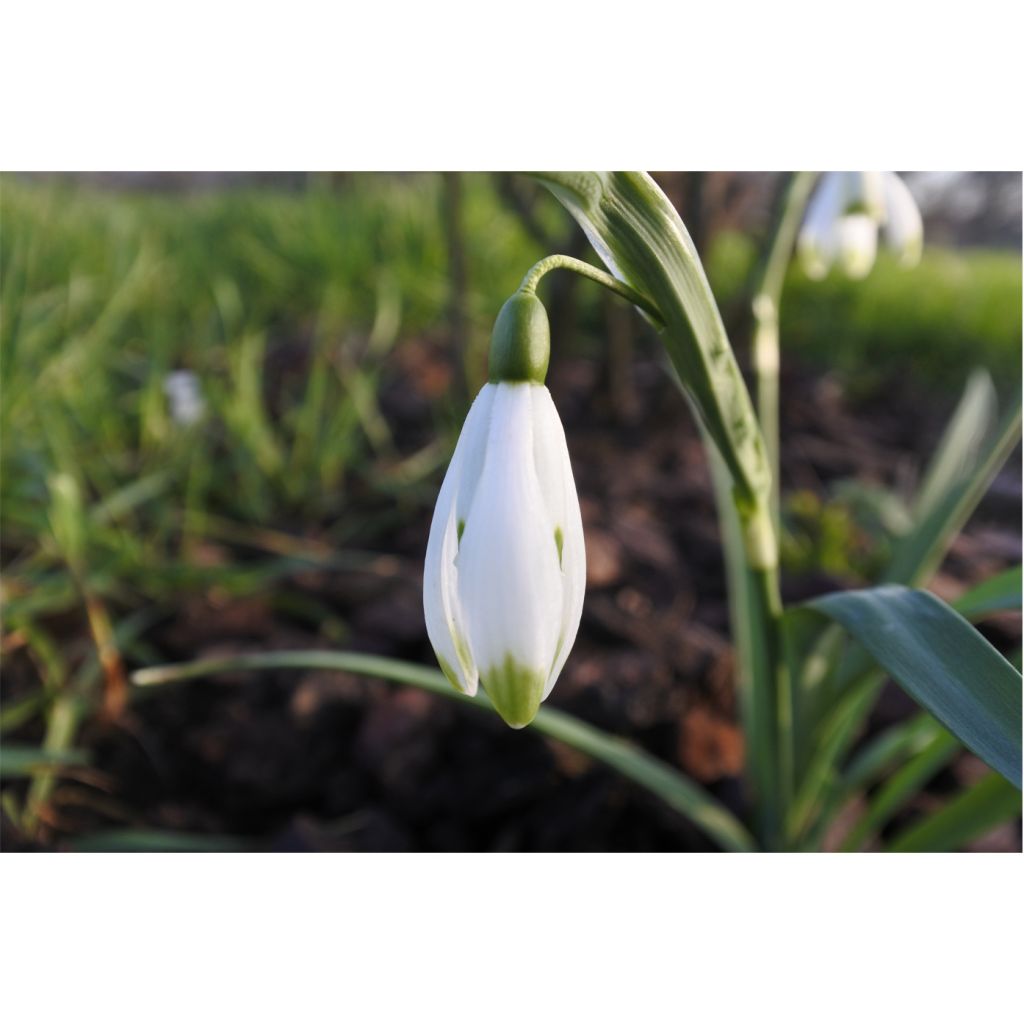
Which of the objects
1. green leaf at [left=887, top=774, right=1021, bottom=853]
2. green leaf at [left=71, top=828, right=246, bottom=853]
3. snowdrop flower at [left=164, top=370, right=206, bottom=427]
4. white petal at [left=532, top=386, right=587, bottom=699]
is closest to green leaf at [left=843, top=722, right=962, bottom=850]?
green leaf at [left=887, top=774, right=1021, bottom=853]

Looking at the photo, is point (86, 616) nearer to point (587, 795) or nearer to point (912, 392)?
point (587, 795)

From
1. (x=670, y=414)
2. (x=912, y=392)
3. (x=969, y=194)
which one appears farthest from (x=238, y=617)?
(x=912, y=392)

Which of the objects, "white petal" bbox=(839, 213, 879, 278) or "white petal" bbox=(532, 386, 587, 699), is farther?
"white petal" bbox=(839, 213, 879, 278)

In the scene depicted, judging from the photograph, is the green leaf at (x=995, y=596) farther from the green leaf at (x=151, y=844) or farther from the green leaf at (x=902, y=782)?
the green leaf at (x=151, y=844)

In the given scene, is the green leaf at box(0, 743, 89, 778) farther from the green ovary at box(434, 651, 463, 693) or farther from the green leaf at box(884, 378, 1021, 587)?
the green leaf at box(884, 378, 1021, 587)

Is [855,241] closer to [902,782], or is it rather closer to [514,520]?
[902,782]

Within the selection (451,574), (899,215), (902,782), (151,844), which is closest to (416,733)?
(151,844)

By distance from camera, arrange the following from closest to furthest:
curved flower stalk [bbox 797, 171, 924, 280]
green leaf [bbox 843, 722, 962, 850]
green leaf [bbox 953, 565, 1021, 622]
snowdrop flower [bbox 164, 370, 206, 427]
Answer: green leaf [bbox 953, 565, 1021, 622], green leaf [bbox 843, 722, 962, 850], curved flower stalk [bbox 797, 171, 924, 280], snowdrop flower [bbox 164, 370, 206, 427]
